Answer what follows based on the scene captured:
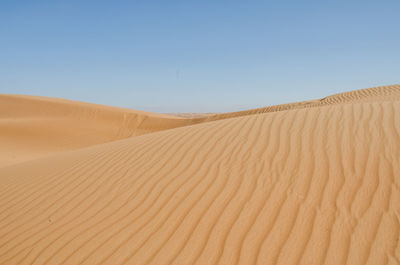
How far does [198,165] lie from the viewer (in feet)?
11.2

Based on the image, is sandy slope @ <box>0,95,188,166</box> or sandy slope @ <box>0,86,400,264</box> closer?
sandy slope @ <box>0,86,400,264</box>

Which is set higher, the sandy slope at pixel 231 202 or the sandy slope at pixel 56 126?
the sandy slope at pixel 56 126

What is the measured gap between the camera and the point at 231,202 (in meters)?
2.63

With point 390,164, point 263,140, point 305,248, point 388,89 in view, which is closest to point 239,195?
point 305,248

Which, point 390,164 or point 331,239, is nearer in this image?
point 331,239

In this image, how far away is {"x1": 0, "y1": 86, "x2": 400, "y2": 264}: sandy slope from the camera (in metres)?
2.12

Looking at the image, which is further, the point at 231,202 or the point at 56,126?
the point at 56,126

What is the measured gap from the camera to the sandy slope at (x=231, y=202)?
2125 mm

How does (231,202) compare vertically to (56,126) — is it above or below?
below

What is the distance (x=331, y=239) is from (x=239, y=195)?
0.90 meters

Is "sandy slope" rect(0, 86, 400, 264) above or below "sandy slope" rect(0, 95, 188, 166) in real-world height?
below

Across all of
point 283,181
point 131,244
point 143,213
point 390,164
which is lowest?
point 131,244

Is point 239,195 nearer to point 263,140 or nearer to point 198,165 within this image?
point 198,165

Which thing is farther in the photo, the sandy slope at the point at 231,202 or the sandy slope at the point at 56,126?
the sandy slope at the point at 56,126
